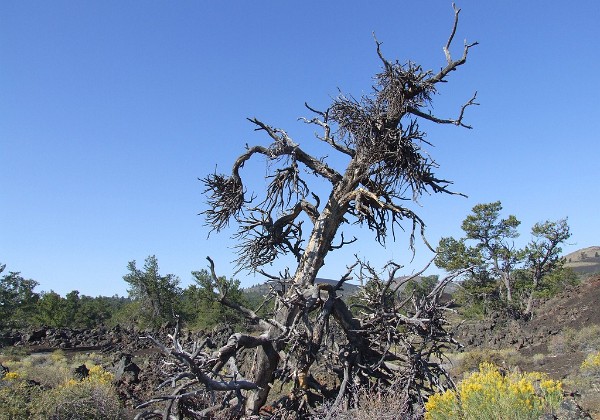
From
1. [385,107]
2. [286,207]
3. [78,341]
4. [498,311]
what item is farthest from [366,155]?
[78,341]

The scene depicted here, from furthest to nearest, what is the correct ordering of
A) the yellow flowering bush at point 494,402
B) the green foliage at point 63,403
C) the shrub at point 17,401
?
the green foliage at point 63,403 → the shrub at point 17,401 → the yellow flowering bush at point 494,402

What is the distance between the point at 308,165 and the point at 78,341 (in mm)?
38069

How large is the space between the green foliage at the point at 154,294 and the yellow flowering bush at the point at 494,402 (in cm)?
4006

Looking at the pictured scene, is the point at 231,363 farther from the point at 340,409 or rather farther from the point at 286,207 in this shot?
the point at 286,207

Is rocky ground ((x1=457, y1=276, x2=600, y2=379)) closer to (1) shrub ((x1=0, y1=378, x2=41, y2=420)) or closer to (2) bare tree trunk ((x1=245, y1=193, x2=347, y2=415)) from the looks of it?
(2) bare tree trunk ((x1=245, y1=193, x2=347, y2=415))

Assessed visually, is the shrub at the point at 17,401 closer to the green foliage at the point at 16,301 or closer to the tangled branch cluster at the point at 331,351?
the tangled branch cluster at the point at 331,351

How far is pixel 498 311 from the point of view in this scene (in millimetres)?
37000

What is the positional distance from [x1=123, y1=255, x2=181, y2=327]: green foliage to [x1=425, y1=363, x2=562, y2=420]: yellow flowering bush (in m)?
40.1

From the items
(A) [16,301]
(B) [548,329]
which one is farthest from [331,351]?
(A) [16,301]

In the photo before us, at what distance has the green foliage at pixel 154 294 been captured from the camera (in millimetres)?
43906

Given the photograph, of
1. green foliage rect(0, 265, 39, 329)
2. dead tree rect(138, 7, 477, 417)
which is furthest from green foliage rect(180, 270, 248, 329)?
dead tree rect(138, 7, 477, 417)

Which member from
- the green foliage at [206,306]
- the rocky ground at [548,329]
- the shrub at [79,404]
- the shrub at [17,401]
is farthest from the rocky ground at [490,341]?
the green foliage at [206,306]

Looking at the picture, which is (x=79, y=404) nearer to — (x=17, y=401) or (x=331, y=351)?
(x=17, y=401)

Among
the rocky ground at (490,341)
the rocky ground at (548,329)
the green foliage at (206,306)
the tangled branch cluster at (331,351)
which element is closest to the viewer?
the tangled branch cluster at (331,351)
